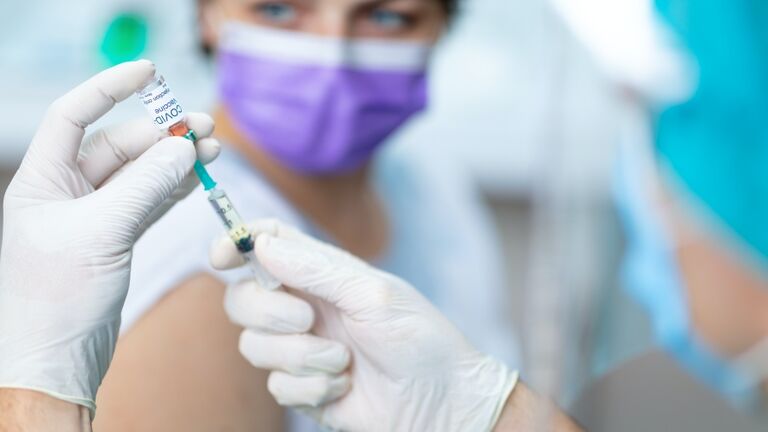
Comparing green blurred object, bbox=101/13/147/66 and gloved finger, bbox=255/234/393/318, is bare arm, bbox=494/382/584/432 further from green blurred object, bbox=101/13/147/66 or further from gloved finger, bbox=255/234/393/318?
green blurred object, bbox=101/13/147/66

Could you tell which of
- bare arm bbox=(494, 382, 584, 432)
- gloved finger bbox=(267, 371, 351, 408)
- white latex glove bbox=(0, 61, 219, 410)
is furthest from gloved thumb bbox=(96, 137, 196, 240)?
bare arm bbox=(494, 382, 584, 432)

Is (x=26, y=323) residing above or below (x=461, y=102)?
above

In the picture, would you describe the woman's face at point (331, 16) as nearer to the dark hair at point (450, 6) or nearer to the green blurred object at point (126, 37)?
the dark hair at point (450, 6)

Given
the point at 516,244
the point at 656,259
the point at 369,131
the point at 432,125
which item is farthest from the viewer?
the point at 516,244

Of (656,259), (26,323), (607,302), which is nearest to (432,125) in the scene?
(656,259)

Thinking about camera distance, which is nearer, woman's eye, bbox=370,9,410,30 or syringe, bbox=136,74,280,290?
syringe, bbox=136,74,280,290

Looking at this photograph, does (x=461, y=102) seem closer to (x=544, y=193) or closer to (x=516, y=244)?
(x=516, y=244)

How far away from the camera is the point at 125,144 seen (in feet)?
2.82

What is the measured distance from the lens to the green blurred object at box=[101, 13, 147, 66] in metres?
2.31

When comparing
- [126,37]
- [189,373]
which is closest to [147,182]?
[189,373]

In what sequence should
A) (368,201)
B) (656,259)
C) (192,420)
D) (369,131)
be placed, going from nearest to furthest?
(192,420) → (656,259) → (369,131) → (368,201)

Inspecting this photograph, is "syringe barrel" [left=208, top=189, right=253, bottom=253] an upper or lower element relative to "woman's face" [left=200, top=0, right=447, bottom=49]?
lower

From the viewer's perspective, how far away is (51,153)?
0.81 m

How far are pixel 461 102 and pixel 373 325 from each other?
6.14 ft
